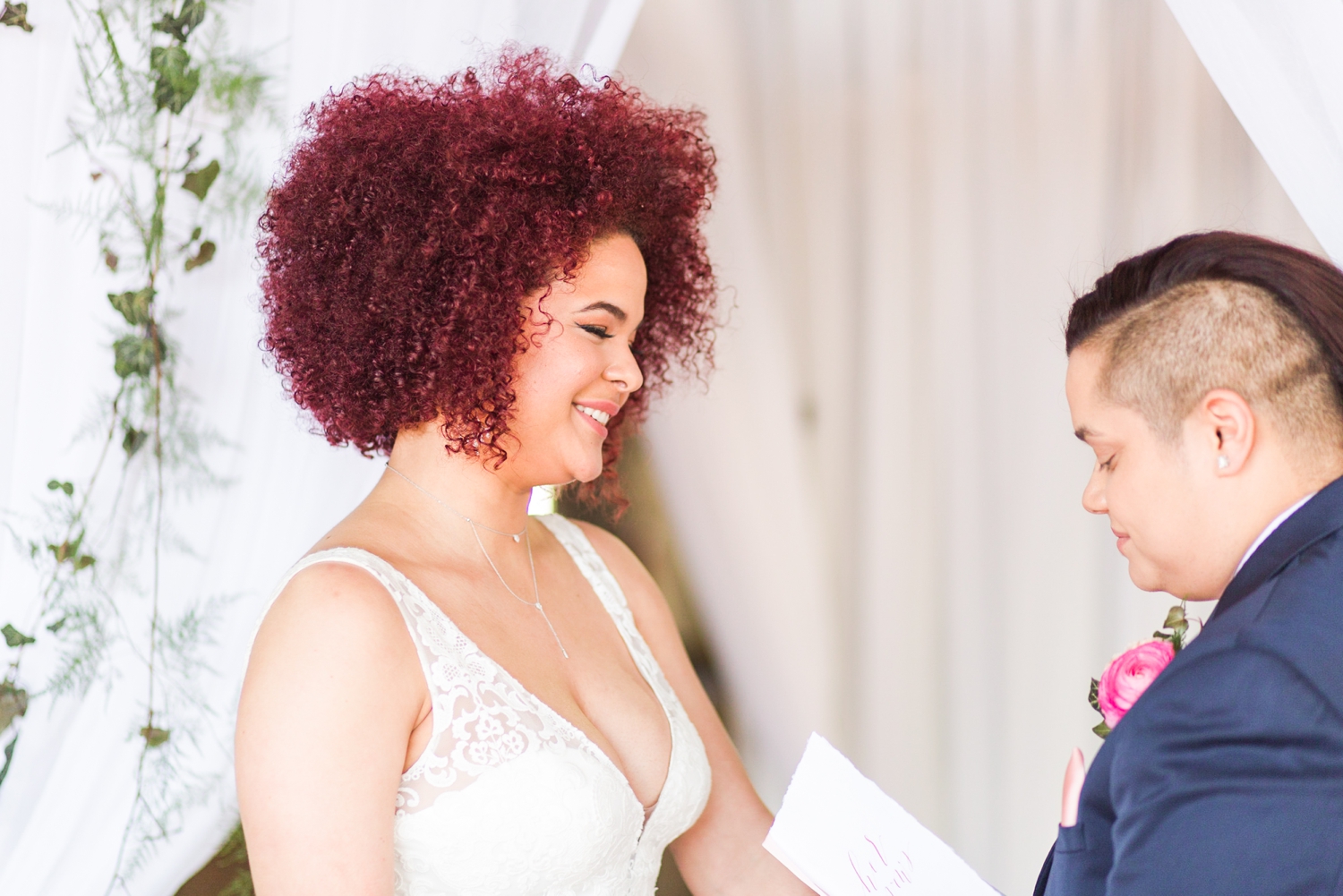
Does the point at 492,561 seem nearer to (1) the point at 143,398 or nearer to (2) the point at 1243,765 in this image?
(1) the point at 143,398

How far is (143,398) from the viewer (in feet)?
6.18

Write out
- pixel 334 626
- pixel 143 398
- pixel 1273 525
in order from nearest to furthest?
pixel 1273 525 → pixel 334 626 → pixel 143 398

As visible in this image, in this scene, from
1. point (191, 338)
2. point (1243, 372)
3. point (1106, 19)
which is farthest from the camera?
point (1106, 19)

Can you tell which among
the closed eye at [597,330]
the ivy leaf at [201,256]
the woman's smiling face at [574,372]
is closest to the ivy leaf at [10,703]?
the ivy leaf at [201,256]

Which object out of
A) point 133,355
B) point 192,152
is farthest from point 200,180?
point 133,355

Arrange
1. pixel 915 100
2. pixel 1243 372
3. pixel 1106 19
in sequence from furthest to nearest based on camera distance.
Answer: pixel 915 100 → pixel 1106 19 → pixel 1243 372

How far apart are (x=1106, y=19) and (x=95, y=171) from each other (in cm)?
183

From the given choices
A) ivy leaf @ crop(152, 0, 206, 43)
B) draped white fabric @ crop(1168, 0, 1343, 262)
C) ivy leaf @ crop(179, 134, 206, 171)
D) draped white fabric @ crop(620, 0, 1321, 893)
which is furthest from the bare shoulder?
draped white fabric @ crop(1168, 0, 1343, 262)

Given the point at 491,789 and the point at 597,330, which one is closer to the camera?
the point at 491,789

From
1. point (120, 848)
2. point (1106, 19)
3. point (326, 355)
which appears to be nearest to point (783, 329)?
point (1106, 19)

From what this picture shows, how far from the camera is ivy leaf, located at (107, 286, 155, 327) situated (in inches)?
72.3

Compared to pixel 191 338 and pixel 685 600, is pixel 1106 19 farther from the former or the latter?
pixel 191 338

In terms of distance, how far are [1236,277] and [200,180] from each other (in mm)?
1617

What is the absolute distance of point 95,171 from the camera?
71.4 inches
